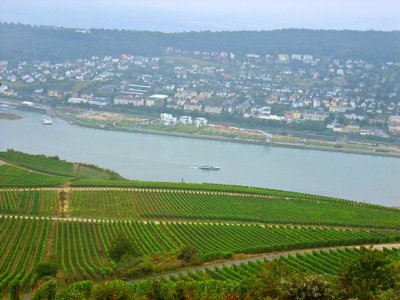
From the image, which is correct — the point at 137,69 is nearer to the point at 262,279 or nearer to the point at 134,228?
the point at 134,228

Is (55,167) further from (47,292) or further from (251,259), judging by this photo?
(47,292)

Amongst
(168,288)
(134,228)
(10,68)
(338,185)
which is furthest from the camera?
(10,68)

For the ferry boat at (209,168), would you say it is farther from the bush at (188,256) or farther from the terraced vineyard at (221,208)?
the bush at (188,256)

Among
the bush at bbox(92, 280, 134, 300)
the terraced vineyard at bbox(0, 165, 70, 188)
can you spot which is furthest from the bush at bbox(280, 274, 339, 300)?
the terraced vineyard at bbox(0, 165, 70, 188)

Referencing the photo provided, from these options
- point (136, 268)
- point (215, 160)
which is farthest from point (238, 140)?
point (136, 268)

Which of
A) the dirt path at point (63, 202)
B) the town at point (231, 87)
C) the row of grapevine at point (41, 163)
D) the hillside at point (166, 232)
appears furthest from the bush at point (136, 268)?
the town at point (231, 87)

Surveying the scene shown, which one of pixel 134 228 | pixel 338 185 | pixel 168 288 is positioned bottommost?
pixel 338 185

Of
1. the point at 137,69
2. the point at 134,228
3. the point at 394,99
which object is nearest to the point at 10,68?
the point at 137,69
